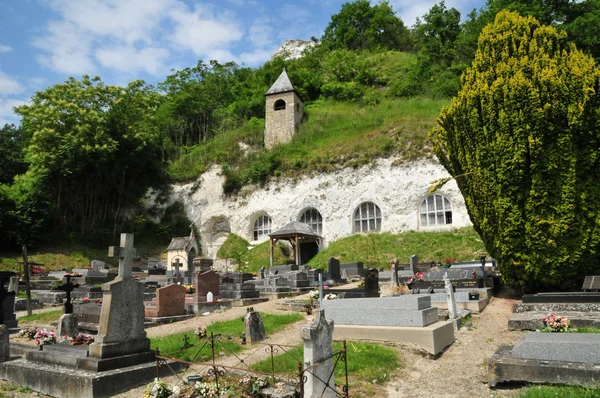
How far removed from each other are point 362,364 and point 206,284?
973 centimetres

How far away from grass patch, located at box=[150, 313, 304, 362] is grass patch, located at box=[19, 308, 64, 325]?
567 centimetres

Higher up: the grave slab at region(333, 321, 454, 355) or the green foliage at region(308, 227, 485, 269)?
the green foliage at region(308, 227, 485, 269)

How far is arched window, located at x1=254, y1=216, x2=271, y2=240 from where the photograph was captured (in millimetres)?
32688

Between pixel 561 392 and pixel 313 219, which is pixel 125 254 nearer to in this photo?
pixel 561 392

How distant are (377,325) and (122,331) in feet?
16.1

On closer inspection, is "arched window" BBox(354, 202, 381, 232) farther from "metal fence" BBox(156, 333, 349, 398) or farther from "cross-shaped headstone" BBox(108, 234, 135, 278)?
"cross-shaped headstone" BBox(108, 234, 135, 278)

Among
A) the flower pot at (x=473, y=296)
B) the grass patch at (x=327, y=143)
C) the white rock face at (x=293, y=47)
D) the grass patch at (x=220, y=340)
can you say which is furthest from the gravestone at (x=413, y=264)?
the white rock face at (x=293, y=47)

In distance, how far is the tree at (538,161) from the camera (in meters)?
10.9

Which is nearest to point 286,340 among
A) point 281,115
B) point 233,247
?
point 233,247

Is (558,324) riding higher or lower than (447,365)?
higher

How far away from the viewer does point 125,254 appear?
748 centimetres

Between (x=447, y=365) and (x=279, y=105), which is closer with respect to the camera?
(x=447, y=365)

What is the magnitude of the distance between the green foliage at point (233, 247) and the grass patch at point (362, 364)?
23425 millimetres

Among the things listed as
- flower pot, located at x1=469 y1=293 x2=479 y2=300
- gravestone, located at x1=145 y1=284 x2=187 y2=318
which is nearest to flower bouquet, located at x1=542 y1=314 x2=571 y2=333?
flower pot, located at x1=469 y1=293 x2=479 y2=300
